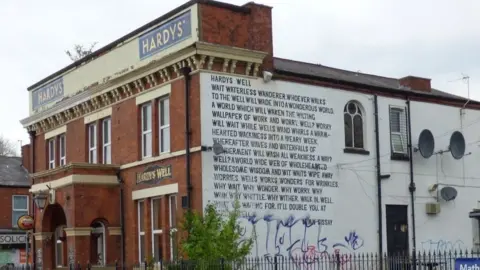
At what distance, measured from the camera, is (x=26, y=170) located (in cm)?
4844

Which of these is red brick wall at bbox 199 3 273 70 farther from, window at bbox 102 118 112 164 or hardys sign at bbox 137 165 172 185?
window at bbox 102 118 112 164

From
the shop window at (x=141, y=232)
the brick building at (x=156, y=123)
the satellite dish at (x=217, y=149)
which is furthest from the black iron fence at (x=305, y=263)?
the satellite dish at (x=217, y=149)

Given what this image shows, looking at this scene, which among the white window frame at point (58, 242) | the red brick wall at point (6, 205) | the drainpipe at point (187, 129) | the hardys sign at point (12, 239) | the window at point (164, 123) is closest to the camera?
the drainpipe at point (187, 129)

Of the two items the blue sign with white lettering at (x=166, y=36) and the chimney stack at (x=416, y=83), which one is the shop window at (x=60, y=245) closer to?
the blue sign with white lettering at (x=166, y=36)

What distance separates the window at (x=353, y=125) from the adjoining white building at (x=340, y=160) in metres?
0.04

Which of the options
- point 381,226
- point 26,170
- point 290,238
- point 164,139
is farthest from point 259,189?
point 26,170

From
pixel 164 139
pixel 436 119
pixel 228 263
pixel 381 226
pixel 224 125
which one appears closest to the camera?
pixel 228 263

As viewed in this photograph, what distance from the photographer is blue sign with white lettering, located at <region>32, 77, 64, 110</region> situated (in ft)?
109

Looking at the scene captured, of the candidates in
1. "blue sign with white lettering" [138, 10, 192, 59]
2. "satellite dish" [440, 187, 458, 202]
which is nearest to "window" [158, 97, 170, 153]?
"blue sign with white lettering" [138, 10, 192, 59]

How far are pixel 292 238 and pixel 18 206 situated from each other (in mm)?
25478

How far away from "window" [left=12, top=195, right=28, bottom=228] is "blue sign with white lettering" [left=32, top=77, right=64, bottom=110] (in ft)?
41.8

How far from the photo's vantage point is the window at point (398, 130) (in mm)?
29312

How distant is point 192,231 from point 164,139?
592 centimetres

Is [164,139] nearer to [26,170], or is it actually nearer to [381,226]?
[381,226]
